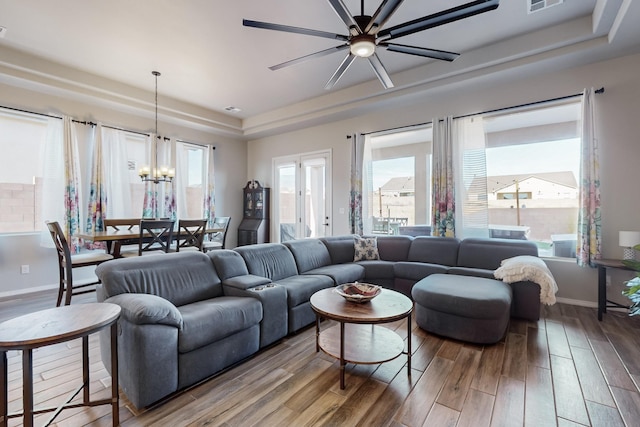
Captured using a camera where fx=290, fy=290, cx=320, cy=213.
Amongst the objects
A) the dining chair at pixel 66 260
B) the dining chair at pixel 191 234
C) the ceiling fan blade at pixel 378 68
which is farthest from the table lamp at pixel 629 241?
the dining chair at pixel 66 260

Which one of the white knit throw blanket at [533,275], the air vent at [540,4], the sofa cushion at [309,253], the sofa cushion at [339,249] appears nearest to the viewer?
the air vent at [540,4]

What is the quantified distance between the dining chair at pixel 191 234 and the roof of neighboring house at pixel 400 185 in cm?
312

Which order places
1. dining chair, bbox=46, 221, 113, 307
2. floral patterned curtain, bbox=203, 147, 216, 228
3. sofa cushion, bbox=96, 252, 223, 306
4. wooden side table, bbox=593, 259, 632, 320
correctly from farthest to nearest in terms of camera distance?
floral patterned curtain, bbox=203, 147, 216, 228, dining chair, bbox=46, 221, 113, 307, wooden side table, bbox=593, 259, 632, 320, sofa cushion, bbox=96, 252, 223, 306

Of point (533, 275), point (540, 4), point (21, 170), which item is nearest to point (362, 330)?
point (533, 275)

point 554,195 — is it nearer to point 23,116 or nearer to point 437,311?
point 437,311

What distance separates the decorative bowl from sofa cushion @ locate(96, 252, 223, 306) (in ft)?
3.86

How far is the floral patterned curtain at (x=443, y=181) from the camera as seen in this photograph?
4.27m

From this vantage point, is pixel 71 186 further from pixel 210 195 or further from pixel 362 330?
pixel 362 330

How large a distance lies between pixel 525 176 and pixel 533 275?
1.83 metres

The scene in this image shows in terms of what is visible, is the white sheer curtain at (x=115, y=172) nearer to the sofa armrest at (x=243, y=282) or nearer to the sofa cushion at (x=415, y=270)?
the sofa armrest at (x=243, y=282)

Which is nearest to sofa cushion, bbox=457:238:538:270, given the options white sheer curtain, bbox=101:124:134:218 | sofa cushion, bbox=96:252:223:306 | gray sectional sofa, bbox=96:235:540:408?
gray sectional sofa, bbox=96:235:540:408

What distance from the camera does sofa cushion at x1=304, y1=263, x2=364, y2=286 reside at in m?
3.45

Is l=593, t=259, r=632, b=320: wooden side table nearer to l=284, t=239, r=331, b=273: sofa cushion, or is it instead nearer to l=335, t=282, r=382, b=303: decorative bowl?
l=335, t=282, r=382, b=303: decorative bowl

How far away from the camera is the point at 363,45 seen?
2.36m
